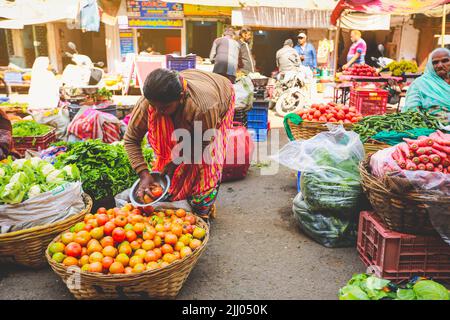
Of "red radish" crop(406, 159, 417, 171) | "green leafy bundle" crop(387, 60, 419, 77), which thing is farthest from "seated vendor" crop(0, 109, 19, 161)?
"green leafy bundle" crop(387, 60, 419, 77)

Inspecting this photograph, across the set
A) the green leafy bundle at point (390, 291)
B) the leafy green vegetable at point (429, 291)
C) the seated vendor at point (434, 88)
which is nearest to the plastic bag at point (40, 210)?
the green leafy bundle at point (390, 291)

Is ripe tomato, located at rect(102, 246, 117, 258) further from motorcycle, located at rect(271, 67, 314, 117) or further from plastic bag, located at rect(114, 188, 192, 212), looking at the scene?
motorcycle, located at rect(271, 67, 314, 117)

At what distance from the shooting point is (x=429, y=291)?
2.39m

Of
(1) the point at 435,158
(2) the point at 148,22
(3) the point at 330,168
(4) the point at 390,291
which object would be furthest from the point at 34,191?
(2) the point at 148,22

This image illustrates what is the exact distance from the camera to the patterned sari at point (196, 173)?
343cm

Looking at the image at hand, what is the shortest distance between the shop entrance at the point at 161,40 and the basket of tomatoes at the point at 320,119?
11.8 metres

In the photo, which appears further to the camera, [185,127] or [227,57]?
[227,57]

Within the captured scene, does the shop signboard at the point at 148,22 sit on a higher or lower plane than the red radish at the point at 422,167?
higher

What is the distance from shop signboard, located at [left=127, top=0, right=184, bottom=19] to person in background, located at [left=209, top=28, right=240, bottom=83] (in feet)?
25.1

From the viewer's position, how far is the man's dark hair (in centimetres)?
263

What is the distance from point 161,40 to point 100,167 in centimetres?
1370

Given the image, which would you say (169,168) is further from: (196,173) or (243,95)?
(243,95)

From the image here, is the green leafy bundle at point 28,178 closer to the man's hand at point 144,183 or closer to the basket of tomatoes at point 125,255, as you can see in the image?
the basket of tomatoes at point 125,255
